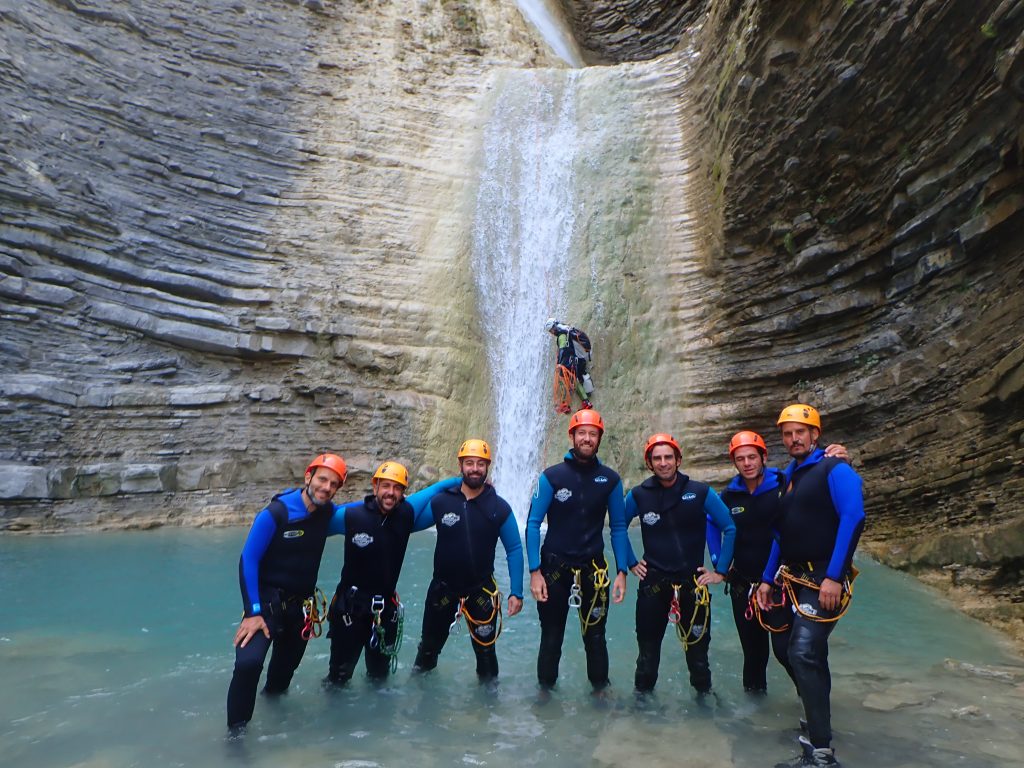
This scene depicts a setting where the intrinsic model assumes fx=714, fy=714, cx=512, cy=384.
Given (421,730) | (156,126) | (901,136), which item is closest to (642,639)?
(421,730)

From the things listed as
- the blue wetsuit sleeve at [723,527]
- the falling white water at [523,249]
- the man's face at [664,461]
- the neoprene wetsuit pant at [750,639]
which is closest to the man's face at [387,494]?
the man's face at [664,461]

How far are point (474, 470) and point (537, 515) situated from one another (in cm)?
54

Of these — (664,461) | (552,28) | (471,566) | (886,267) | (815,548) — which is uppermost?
(552,28)

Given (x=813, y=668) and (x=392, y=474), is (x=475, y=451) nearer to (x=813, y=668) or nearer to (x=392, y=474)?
(x=392, y=474)

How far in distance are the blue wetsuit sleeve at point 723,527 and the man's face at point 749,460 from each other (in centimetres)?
26

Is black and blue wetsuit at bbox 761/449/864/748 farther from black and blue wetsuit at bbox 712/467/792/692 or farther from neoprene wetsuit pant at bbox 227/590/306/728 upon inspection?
neoprene wetsuit pant at bbox 227/590/306/728

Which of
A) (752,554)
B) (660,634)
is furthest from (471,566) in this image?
(752,554)

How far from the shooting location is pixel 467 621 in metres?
4.93

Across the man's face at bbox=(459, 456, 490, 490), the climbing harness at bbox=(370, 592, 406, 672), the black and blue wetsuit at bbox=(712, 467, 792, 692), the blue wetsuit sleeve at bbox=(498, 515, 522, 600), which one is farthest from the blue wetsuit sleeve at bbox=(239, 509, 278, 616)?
the black and blue wetsuit at bbox=(712, 467, 792, 692)

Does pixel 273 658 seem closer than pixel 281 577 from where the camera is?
No

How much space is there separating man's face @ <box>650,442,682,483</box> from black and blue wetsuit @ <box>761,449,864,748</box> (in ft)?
2.36

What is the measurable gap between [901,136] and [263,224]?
1121 cm

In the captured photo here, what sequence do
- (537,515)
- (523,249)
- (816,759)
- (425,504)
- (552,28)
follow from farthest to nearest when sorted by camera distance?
(552,28) < (523,249) < (425,504) < (537,515) < (816,759)

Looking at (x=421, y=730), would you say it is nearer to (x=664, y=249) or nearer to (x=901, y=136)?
(x=901, y=136)
